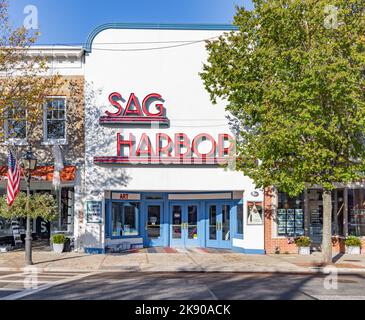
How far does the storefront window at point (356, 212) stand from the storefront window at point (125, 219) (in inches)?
402

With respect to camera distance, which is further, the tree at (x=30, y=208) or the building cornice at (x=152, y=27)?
the building cornice at (x=152, y=27)

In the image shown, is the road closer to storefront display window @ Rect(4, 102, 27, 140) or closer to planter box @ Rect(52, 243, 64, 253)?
planter box @ Rect(52, 243, 64, 253)

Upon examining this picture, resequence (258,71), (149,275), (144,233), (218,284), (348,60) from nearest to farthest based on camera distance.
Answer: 1. (218,284)
2. (149,275)
3. (348,60)
4. (258,71)
5. (144,233)

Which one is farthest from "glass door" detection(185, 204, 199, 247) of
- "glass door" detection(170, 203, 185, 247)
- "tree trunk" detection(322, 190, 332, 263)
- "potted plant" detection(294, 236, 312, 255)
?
"tree trunk" detection(322, 190, 332, 263)

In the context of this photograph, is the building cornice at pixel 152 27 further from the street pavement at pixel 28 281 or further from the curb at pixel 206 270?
the street pavement at pixel 28 281

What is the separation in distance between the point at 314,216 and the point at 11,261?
1347 cm

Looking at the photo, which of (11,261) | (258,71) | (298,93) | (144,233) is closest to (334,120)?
(298,93)

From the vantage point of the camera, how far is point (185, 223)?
2431 cm

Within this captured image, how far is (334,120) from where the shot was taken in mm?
16578

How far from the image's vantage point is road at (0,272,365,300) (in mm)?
11383

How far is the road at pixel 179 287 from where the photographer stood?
11.4 meters

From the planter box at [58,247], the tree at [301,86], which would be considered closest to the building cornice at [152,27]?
the tree at [301,86]

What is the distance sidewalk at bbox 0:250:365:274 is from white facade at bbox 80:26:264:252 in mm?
1800

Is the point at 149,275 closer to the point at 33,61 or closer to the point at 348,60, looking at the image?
the point at 348,60
